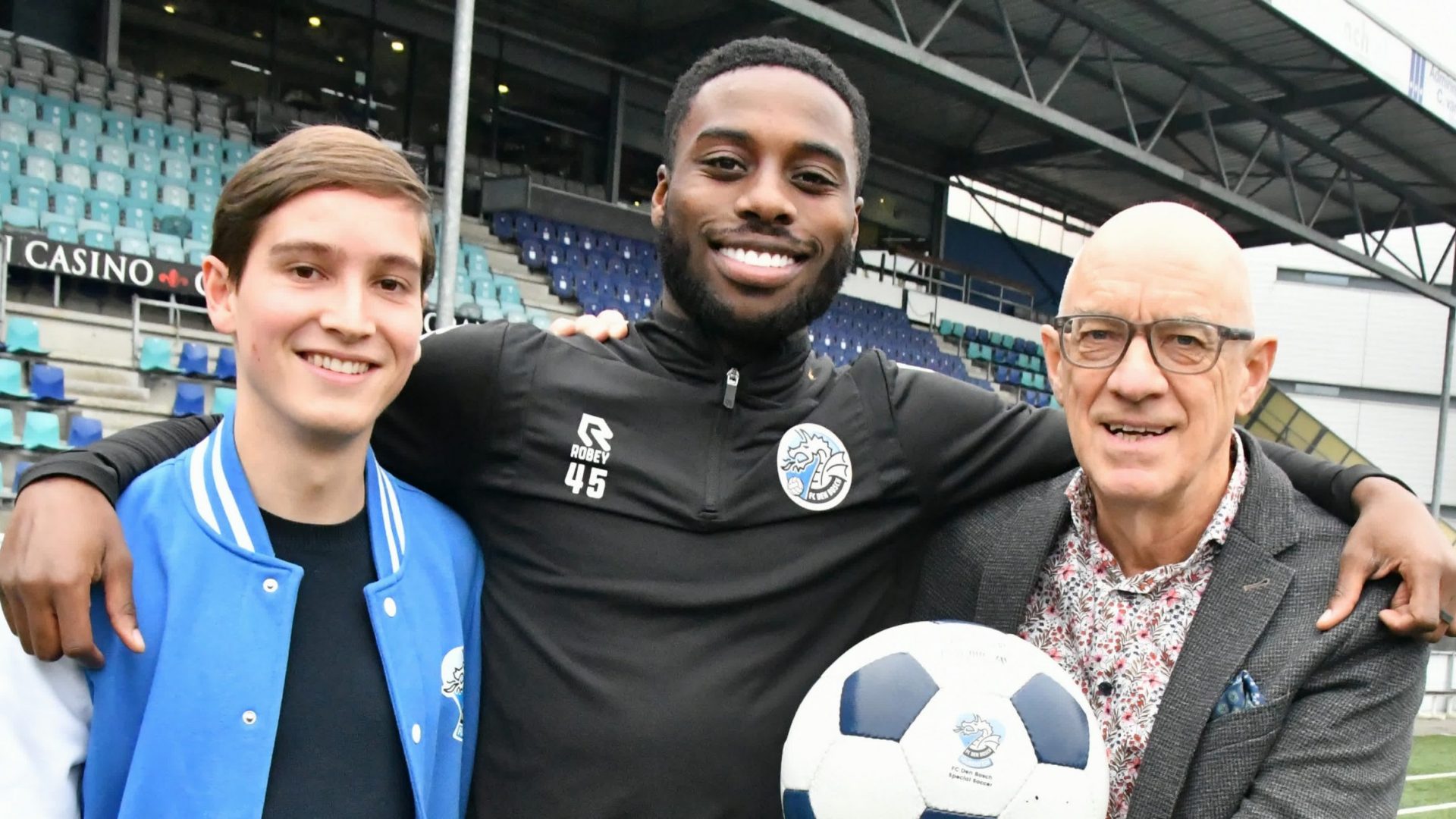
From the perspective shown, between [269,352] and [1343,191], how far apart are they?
20975 millimetres

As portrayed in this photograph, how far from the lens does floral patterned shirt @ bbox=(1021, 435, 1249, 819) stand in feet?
5.81

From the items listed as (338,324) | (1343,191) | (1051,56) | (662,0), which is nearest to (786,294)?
(338,324)

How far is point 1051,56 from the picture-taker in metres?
14.4

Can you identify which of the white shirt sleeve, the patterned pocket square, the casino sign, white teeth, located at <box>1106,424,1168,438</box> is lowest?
the white shirt sleeve

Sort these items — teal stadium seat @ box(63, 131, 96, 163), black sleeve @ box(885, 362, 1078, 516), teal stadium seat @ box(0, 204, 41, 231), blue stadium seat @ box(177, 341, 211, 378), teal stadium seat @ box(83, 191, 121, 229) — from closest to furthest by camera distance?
black sleeve @ box(885, 362, 1078, 516) < blue stadium seat @ box(177, 341, 211, 378) < teal stadium seat @ box(0, 204, 41, 231) < teal stadium seat @ box(83, 191, 121, 229) < teal stadium seat @ box(63, 131, 96, 163)

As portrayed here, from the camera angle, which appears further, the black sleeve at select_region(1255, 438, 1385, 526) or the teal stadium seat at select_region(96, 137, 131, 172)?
the teal stadium seat at select_region(96, 137, 131, 172)

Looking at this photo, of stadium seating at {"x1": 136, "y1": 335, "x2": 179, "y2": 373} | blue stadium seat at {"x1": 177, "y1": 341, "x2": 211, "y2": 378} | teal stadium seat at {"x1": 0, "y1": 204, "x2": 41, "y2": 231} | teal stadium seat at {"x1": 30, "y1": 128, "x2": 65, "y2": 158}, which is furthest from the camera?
teal stadium seat at {"x1": 30, "y1": 128, "x2": 65, "y2": 158}

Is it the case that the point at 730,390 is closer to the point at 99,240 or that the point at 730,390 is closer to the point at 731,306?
the point at 731,306

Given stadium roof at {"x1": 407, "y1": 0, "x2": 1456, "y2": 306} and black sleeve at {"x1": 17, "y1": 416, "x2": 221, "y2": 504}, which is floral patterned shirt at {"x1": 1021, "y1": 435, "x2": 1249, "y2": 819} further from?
stadium roof at {"x1": 407, "y1": 0, "x2": 1456, "y2": 306}

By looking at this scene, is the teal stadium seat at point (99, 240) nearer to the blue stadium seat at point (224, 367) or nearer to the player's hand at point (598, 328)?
the blue stadium seat at point (224, 367)

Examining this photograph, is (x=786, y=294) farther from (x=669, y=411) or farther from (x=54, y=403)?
(x=54, y=403)

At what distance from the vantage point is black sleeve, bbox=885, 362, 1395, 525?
2117 mm

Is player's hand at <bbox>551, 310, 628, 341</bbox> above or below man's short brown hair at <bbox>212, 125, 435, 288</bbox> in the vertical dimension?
below

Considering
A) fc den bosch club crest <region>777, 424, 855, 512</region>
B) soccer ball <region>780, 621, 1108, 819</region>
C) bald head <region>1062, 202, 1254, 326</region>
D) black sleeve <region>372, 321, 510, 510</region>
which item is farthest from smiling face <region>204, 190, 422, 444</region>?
bald head <region>1062, 202, 1254, 326</region>
